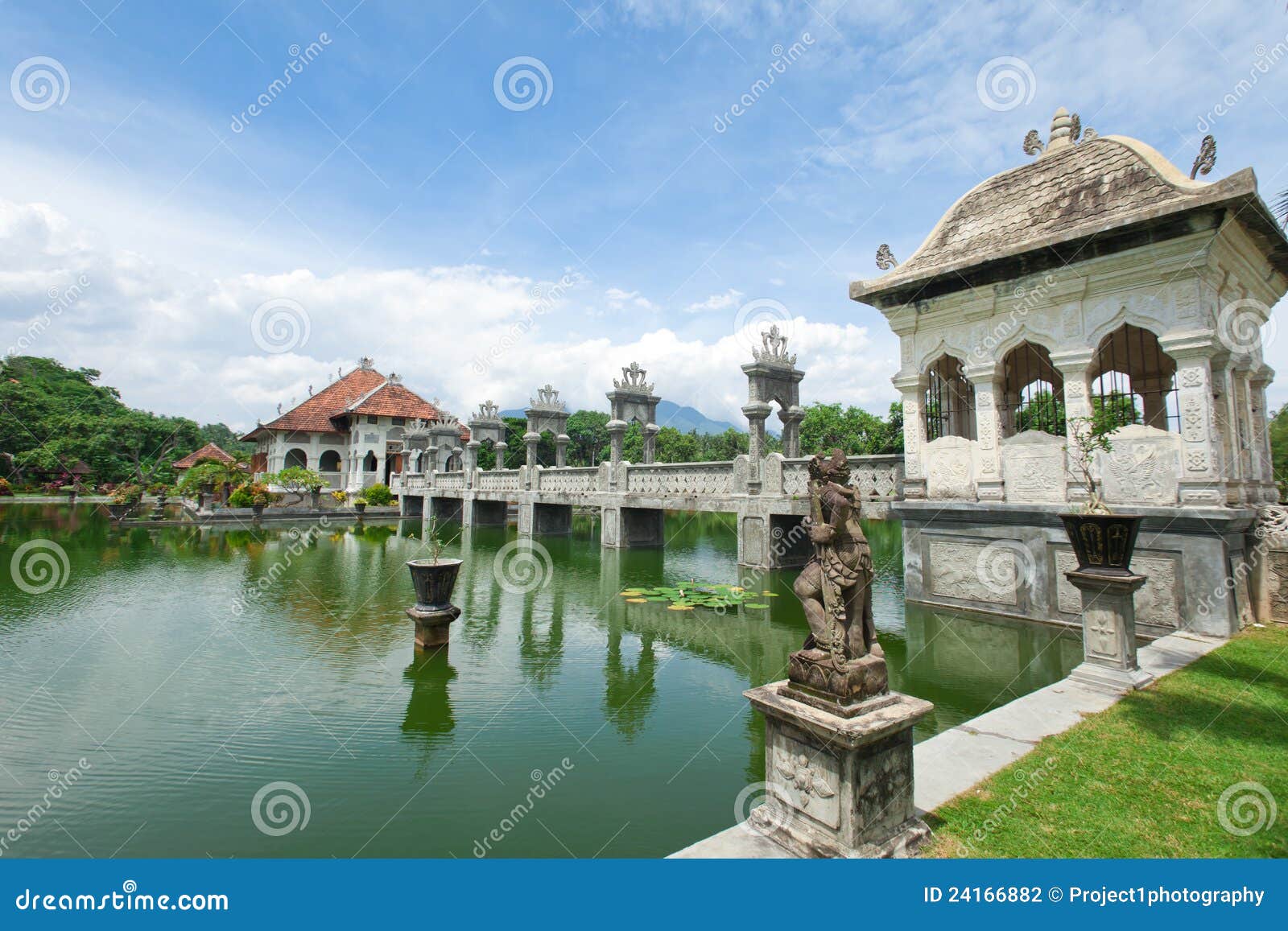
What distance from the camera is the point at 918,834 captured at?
3320mm

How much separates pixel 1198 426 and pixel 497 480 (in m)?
24.0

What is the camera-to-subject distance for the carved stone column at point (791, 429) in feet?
56.3

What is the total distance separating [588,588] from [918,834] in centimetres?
1107

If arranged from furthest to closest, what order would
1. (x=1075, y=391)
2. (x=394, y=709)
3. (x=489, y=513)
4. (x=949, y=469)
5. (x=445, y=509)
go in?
1. (x=445, y=509)
2. (x=489, y=513)
3. (x=949, y=469)
4. (x=1075, y=391)
5. (x=394, y=709)

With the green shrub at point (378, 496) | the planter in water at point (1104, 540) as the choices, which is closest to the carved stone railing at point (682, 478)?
the planter in water at point (1104, 540)

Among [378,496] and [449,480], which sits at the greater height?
[449,480]

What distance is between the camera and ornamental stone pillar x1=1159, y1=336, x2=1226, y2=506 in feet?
26.4

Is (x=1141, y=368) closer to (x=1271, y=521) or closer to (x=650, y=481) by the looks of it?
(x=1271, y=521)

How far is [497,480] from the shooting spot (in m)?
27.7

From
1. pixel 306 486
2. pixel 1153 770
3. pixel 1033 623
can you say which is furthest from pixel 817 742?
pixel 306 486

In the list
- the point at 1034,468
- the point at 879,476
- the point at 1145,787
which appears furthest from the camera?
the point at 879,476

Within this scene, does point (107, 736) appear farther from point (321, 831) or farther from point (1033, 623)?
point (1033, 623)

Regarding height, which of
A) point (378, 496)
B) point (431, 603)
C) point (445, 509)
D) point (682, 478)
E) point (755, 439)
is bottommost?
point (431, 603)

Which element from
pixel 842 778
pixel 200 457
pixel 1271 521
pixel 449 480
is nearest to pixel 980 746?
pixel 842 778
